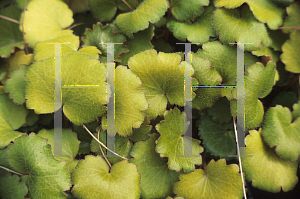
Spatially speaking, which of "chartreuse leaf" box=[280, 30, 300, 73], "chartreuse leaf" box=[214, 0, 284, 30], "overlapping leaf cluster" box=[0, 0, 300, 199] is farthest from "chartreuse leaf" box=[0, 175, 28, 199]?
"chartreuse leaf" box=[280, 30, 300, 73]

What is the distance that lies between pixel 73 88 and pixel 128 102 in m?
0.14

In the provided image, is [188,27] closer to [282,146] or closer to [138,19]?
[138,19]

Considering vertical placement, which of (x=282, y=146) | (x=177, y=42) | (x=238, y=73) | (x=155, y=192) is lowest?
(x=155, y=192)

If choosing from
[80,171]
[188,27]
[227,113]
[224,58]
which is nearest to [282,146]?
[227,113]

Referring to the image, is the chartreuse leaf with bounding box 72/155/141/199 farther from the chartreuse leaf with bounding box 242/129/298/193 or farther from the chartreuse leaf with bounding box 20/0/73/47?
the chartreuse leaf with bounding box 20/0/73/47

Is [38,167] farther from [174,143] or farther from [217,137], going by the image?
[217,137]

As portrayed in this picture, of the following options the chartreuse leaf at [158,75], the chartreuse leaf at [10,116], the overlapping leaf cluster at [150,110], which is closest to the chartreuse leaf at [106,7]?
the overlapping leaf cluster at [150,110]

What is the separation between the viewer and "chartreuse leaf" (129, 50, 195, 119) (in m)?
0.57

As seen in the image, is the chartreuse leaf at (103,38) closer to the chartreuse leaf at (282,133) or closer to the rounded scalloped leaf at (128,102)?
the rounded scalloped leaf at (128,102)

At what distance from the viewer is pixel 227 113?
621 millimetres

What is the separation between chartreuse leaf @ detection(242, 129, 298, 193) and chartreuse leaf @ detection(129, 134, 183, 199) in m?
0.19

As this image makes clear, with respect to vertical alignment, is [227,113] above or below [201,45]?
below

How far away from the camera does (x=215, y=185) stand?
561mm

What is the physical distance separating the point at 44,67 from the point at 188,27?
42 centimetres
